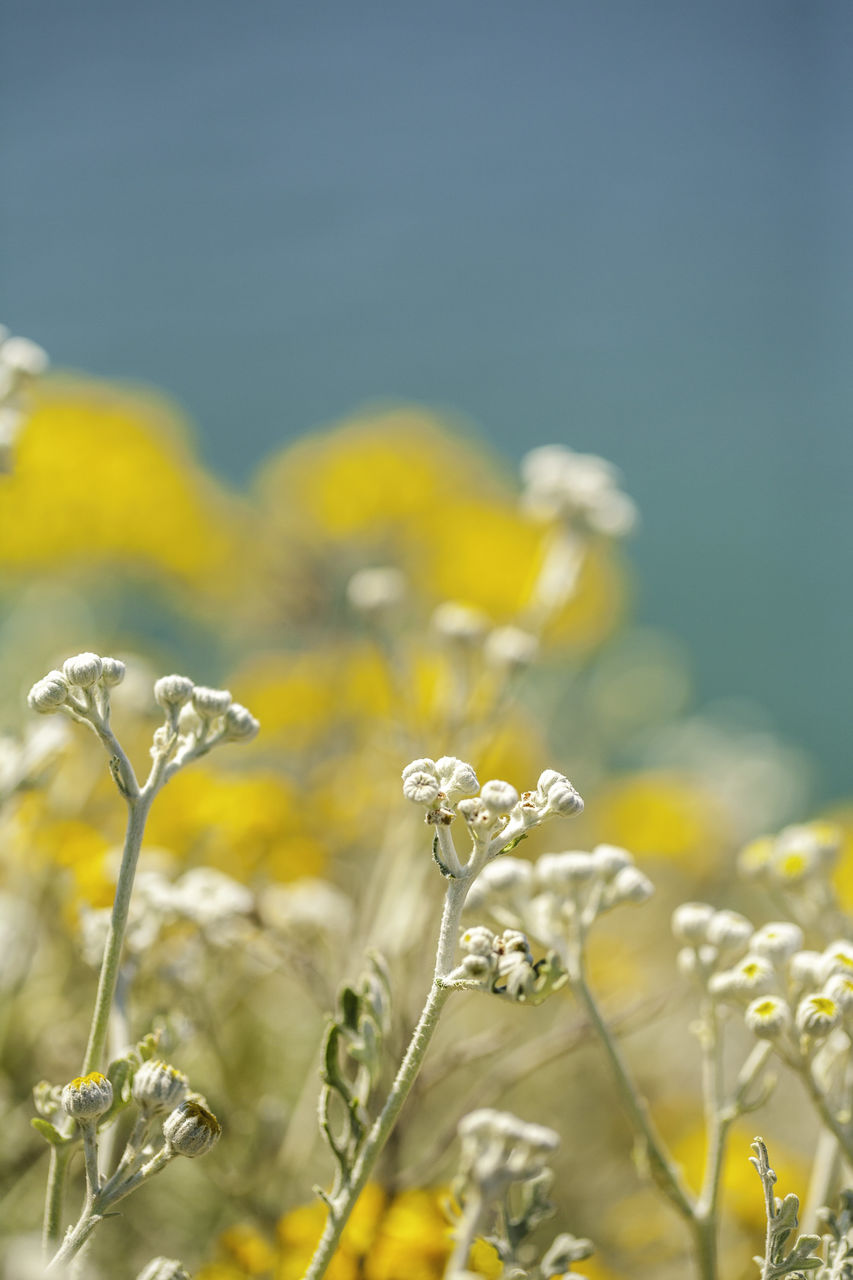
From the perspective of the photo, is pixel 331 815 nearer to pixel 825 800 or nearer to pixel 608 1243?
pixel 608 1243

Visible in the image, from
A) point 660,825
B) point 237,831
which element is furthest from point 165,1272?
point 660,825

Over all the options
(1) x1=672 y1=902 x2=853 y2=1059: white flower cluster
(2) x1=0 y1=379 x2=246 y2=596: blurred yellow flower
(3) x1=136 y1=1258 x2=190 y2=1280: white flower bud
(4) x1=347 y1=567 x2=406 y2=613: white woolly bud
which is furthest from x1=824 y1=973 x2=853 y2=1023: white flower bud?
(2) x1=0 y1=379 x2=246 y2=596: blurred yellow flower

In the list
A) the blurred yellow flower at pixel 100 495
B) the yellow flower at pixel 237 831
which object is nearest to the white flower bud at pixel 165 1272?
the yellow flower at pixel 237 831

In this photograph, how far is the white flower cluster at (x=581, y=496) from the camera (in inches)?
42.5

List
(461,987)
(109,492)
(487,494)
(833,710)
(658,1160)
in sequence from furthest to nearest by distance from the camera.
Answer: (833,710) → (487,494) → (109,492) → (658,1160) → (461,987)

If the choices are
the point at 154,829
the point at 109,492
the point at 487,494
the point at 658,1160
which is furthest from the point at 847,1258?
the point at 487,494

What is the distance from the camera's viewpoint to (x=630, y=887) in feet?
1.90

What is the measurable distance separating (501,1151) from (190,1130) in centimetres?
14

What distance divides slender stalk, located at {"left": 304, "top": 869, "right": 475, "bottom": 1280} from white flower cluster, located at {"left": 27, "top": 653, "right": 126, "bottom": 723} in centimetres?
17

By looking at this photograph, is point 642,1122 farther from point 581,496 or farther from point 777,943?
point 581,496

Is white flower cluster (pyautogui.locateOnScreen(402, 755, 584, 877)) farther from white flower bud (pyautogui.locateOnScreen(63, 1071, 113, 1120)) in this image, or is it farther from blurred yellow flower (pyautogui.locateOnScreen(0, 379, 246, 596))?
blurred yellow flower (pyautogui.locateOnScreen(0, 379, 246, 596))

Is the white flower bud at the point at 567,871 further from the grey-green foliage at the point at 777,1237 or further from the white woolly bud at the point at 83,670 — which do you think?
the white woolly bud at the point at 83,670

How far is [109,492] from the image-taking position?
158 centimetres

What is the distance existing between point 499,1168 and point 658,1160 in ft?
0.45
